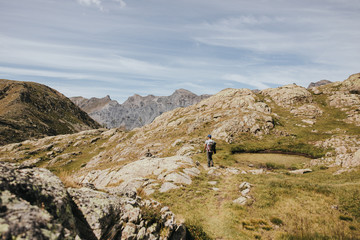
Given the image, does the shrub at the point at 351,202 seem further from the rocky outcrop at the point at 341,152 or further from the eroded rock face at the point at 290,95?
the eroded rock face at the point at 290,95

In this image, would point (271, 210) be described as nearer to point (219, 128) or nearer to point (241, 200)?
point (241, 200)

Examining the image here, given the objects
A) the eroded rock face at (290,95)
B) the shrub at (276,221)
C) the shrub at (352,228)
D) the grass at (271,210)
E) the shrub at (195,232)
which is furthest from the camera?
the eroded rock face at (290,95)

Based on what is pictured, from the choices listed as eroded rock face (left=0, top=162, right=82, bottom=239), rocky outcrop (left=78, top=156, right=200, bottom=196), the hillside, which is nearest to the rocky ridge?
the hillside

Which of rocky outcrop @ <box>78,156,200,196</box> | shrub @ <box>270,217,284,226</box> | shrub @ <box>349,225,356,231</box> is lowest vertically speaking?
rocky outcrop @ <box>78,156,200,196</box>

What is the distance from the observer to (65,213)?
6.42m

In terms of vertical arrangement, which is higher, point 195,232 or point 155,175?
point 195,232

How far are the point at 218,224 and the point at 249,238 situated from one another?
227 cm

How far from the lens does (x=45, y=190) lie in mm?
6570

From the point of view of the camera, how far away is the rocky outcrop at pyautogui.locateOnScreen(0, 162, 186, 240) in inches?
187

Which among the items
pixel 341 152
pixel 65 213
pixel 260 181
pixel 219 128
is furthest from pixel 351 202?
pixel 219 128

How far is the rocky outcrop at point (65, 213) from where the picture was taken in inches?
187

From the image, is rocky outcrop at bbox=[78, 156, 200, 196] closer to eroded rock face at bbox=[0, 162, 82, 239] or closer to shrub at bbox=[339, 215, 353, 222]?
eroded rock face at bbox=[0, 162, 82, 239]

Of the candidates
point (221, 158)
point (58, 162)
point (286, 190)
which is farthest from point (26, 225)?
point (58, 162)

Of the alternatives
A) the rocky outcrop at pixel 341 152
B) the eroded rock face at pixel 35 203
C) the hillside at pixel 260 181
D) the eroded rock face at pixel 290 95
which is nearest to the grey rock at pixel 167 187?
the hillside at pixel 260 181
